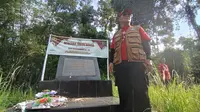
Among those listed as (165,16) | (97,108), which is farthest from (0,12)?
(165,16)

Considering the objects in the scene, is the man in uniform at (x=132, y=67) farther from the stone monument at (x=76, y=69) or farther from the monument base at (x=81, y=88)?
the stone monument at (x=76, y=69)

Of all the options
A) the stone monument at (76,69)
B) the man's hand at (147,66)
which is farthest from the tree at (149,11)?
the man's hand at (147,66)

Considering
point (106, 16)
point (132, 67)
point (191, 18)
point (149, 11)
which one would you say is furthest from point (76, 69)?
point (106, 16)

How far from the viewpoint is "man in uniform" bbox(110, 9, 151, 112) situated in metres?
1.75

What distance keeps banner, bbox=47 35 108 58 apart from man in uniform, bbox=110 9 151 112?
2.43 m

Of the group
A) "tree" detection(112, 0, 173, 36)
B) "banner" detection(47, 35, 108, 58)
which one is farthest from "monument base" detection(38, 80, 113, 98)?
"tree" detection(112, 0, 173, 36)

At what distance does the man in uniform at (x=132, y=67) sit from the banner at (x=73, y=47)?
2.43m

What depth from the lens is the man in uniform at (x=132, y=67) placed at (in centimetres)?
175

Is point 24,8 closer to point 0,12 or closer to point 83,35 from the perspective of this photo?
point 0,12

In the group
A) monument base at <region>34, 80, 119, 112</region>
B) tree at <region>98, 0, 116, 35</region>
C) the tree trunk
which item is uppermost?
tree at <region>98, 0, 116, 35</region>

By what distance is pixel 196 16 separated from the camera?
313 inches

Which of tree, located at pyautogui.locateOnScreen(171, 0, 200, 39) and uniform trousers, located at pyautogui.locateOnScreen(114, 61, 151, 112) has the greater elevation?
tree, located at pyautogui.locateOnScreen(171, 0, 200, 39)

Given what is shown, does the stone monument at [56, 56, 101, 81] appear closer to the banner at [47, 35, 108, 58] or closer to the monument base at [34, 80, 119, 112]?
the banner at [47, 35, 108, 58]

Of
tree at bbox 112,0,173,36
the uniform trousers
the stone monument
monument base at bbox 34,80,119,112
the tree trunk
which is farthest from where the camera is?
the tree trunk
